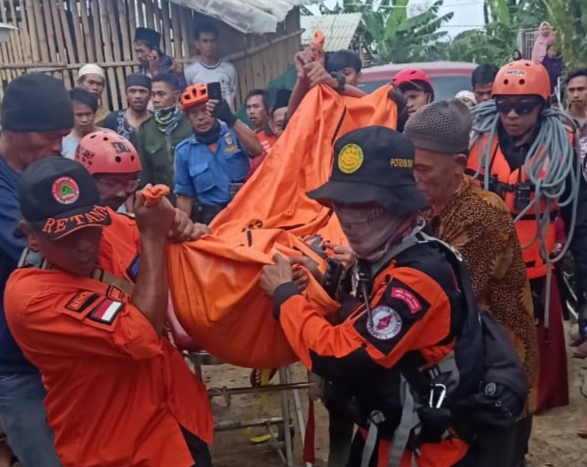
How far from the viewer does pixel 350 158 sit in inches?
91.1

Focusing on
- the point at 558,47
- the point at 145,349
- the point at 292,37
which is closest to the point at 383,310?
the point at 145,349

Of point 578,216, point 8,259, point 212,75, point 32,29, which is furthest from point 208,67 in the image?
point 8,259

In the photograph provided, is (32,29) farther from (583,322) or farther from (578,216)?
(583,322)

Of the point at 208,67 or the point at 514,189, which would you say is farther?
the point at 208,67

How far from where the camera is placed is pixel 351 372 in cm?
228

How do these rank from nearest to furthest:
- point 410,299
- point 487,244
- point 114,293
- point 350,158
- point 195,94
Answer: point 410,299 → point 350,158 → point 114,293 → point 487,244 → point 195,94

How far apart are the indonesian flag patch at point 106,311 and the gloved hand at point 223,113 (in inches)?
137

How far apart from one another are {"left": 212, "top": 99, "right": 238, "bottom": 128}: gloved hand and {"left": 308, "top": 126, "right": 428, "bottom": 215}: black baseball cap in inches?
139

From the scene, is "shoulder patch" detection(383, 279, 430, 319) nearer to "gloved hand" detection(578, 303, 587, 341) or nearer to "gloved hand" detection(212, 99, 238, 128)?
"gloved hand" detection(578, 303, 587, 341)

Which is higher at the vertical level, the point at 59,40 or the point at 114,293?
the point at 59,40

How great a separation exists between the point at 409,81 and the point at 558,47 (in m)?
Result: 5.19

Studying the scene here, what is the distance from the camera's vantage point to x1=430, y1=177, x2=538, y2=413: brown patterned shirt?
3006 millimetres

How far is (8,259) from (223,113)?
3.00 metres

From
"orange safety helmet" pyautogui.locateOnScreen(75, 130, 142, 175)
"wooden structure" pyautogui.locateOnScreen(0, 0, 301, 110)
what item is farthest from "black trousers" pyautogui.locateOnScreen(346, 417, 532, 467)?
"wooden structure" pyautogui.locateOnScreen(0, 0, 301, 110)
